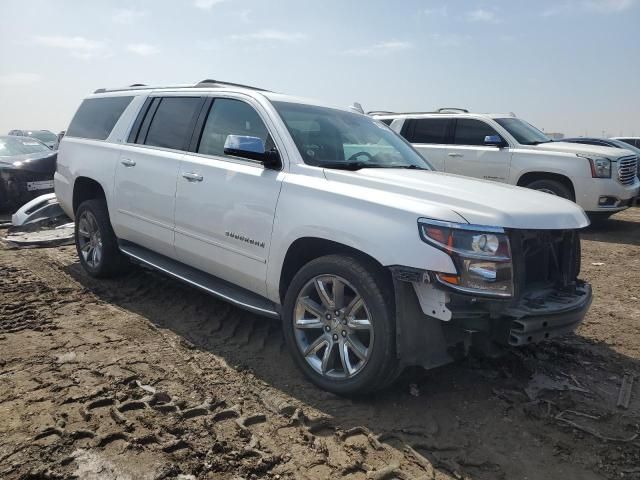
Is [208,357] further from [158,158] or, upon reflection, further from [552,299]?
[552,299]

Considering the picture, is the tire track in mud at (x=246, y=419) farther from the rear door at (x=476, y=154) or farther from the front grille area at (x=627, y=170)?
the front grille area at (x=627, y=170)

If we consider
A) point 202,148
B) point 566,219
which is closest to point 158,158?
point 202,148

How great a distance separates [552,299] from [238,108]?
2664mm

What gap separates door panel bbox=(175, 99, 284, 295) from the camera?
3656 mm

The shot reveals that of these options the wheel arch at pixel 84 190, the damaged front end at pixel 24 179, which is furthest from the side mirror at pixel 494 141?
the damaged front end at pixel 24 179

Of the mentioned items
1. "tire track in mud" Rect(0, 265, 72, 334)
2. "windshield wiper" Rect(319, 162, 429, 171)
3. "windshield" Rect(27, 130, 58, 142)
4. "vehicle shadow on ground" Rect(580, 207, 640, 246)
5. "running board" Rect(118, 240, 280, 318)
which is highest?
"windshield wiper" Rect(319, 162, 429, 171)

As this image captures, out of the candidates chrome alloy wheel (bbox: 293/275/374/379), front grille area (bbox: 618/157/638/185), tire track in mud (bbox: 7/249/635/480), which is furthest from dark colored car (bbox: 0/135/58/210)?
front grille area (bbox: 618/157/638/185)

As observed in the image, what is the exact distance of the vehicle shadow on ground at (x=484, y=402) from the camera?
276 centimetres

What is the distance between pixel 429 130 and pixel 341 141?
658cm

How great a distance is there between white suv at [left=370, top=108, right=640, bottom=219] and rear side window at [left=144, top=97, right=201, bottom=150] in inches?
193

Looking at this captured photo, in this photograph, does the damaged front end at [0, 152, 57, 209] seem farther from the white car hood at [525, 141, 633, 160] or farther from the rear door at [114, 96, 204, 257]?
the white car hood at [525, 141, 633, 160]

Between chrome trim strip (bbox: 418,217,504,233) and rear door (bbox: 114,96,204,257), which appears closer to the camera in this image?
chrome trim strip (bbox: 418,217,504,233)

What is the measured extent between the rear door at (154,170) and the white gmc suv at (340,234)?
0.06 feet

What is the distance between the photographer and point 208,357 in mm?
3797
